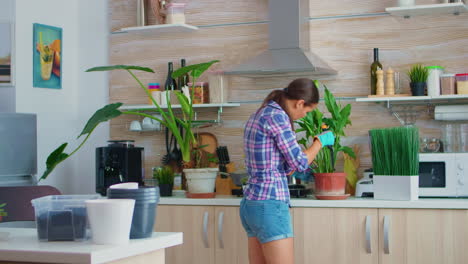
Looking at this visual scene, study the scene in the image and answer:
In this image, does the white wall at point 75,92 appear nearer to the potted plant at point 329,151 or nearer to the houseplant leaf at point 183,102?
the houseplant leaf at point 183,102

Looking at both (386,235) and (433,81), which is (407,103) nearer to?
(433,81)

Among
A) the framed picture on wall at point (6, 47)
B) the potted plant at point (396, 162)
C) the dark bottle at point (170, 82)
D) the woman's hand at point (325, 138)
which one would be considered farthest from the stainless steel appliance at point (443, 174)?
the framed picture on wall at point (6, 47)

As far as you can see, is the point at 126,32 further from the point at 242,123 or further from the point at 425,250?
the point at 425,250

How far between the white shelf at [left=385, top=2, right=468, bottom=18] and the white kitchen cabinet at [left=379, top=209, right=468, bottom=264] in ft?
4.04

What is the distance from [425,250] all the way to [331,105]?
99 centimetres

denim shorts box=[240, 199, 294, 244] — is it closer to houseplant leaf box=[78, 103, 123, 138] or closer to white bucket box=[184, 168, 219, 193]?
white bucket box=[184, 168, 219, 193]

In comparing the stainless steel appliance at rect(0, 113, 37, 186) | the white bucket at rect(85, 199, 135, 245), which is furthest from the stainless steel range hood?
the white bucket at rect(85, 199, 135, 245)

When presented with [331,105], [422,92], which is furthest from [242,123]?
[422,92]

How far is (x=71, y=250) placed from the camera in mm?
2047

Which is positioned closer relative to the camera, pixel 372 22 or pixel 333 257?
pixel 333 257

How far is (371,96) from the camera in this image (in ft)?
14.2

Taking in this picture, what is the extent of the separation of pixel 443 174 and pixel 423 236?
16.2 inches

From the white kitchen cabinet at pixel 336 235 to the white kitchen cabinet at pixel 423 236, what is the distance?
0.07 m

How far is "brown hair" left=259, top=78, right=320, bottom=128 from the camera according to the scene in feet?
10.8
